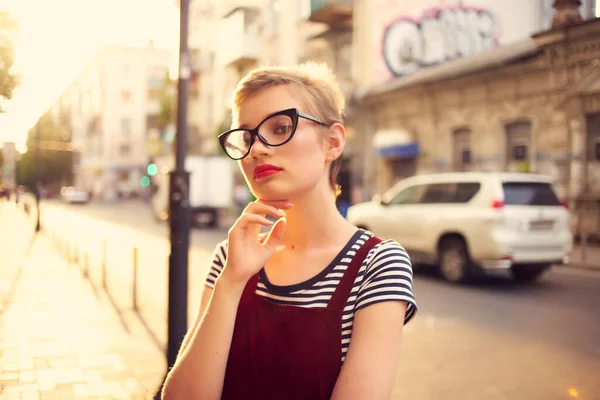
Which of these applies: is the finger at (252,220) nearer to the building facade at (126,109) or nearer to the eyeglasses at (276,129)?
the eyeglasses at (276,129)

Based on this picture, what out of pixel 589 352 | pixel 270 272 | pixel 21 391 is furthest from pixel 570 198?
pixel 270 272

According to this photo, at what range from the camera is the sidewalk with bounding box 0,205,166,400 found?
448 cm

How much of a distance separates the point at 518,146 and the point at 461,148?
2.56 meters

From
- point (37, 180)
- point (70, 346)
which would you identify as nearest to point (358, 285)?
point (70, 346)

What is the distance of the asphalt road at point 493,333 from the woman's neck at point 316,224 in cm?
325

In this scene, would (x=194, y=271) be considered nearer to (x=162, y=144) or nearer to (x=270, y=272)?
(x=270, y=272)

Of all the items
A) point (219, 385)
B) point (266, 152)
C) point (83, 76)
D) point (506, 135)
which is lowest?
point (219, 385)

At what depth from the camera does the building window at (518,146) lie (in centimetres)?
1872

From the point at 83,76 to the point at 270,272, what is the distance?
270 feet

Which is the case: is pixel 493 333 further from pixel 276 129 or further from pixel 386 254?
pixel 276 129

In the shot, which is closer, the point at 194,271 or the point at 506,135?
the point at 194,271

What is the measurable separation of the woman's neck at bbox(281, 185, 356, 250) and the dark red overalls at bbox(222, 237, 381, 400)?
0.15 metres

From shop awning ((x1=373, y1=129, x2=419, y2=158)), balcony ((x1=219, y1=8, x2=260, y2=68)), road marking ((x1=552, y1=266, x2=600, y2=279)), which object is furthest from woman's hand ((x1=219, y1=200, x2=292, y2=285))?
balcony ((x1=219, y1=8, x2=260, y2=68))

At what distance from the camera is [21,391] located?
14.2 feet
